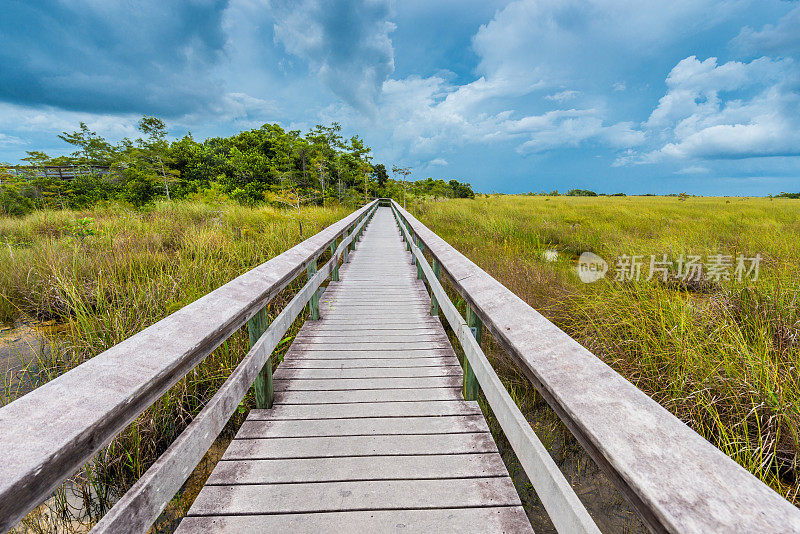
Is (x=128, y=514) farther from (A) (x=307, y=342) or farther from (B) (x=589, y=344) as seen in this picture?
(B) (x=589, y=344)

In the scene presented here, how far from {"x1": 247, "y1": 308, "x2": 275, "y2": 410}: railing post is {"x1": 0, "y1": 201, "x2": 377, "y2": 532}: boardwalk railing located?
34 cm

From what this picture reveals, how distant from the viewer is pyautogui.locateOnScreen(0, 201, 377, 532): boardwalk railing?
2.43 ft

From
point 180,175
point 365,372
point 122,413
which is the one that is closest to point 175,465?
point 122,413

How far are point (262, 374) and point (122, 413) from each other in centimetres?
143

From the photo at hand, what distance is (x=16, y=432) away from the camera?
0.79 metres

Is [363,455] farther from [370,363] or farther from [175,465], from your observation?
[370,363]

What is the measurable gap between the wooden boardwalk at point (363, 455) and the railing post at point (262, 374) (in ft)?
0.24

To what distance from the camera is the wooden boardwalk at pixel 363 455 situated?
1.60m

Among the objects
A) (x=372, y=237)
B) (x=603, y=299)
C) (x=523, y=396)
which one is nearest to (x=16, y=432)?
(x=523, y=396)

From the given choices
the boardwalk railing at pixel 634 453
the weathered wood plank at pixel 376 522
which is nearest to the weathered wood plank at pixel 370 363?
the weathered wood plank at pixel 376 522

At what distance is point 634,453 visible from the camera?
2.49ft

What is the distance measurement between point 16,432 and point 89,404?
0.14 meters

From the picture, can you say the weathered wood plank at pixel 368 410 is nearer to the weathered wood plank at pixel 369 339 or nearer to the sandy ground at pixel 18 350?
the weathered wood plank at pixel 369 339

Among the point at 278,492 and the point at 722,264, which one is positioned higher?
the point at 722,264
